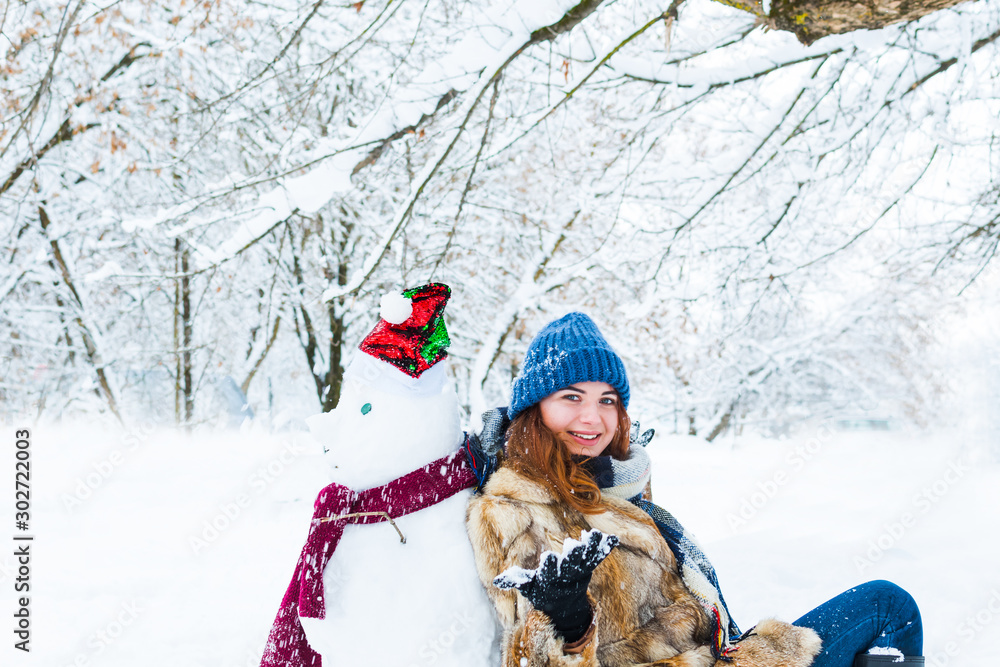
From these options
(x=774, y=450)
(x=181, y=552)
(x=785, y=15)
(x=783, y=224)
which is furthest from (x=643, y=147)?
(x=774, y=450)

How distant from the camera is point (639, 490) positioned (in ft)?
5.99

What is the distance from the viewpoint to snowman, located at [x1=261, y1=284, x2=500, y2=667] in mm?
1403

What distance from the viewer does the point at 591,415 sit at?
5.85ft

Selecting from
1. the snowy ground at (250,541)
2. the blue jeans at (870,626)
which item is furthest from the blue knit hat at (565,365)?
the blue jeans at (870,626)

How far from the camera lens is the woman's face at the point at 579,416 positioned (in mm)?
1790

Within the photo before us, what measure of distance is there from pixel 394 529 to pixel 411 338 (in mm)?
494

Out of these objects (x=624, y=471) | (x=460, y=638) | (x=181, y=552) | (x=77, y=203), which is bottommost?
(x=181, y=552)

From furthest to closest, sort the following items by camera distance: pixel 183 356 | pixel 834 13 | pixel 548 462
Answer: pixel 183 356
pixel 834 13
pixel 548 462

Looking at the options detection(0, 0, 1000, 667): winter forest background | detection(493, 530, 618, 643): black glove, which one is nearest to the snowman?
detection(493, 530, 618, 643): black glove

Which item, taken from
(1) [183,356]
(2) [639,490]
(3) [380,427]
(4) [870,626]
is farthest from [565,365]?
(1) [183,356]

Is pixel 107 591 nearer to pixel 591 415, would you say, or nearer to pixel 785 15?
pixel 591 415

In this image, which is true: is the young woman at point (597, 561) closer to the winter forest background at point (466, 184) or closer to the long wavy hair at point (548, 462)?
the long wavy hair at point (548, 462)

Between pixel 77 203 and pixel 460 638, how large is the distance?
8938 mm

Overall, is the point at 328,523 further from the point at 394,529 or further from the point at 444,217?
the point at 444,217
